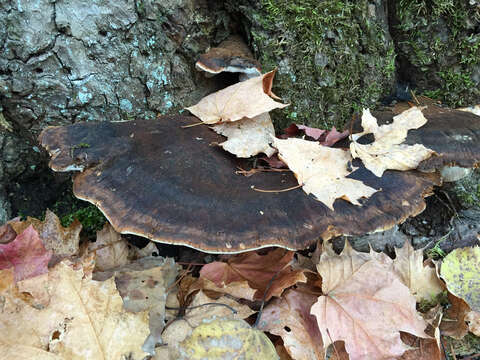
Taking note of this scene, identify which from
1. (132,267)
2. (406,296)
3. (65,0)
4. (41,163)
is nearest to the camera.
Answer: (406,296)

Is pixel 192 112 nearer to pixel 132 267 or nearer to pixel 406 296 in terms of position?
pixel 132 267

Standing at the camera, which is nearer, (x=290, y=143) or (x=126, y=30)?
(x=290, y=143)

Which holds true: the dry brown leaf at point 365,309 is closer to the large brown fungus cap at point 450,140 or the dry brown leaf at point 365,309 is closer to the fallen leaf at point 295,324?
the fallen leaf at point 295,324

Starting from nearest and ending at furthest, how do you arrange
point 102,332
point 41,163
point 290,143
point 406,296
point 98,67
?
point 102,332 < point 406,296 < point 290,143 < point 98,67 < point 41,163

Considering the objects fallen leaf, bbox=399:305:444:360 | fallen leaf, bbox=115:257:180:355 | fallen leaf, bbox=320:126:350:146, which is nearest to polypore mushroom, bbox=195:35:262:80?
fallen leaf, bbox=320:126:350:146

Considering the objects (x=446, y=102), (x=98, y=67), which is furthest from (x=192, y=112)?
(x=446, y=102)

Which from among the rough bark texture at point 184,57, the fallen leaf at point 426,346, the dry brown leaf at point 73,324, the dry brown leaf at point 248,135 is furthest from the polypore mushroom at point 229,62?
the fallen leaf at point 426,346

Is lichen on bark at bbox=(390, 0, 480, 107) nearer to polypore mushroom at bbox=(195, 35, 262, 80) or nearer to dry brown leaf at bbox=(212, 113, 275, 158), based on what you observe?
polypore mushroom at bbox=(195, 35, 262, 80)
